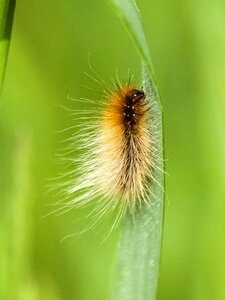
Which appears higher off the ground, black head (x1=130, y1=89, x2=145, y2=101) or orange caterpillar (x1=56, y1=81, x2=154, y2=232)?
black head (x1=130, y1=89, x2=145, y2=101)

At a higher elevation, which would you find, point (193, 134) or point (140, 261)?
point (193, 134)

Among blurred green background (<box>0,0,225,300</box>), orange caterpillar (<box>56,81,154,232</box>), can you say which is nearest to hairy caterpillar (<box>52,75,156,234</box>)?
orange caterpillar (<box>56,81,154,232</box>)

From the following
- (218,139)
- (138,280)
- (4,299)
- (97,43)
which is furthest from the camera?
(97,43)

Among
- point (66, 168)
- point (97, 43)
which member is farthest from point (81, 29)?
point (66, 168)

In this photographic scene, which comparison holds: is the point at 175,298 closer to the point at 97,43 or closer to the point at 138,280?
the point at 138,280

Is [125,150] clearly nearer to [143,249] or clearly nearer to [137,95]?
[137,95]

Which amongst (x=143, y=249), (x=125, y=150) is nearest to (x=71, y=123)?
(x=125, y=150)

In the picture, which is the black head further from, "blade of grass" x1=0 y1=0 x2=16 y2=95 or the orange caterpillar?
"blade of grass" x1=0 y1=0 x2=16 y2=95

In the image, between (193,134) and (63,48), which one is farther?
(63,48)
